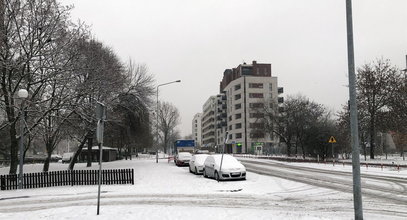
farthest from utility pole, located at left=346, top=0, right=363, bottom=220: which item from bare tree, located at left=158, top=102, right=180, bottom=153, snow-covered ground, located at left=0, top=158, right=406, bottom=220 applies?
bare tree, located at left=158, top=102, right=180, bottom=153

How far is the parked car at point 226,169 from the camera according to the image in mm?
20078

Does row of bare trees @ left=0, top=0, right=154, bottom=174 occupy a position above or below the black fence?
above

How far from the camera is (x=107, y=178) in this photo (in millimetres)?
19250

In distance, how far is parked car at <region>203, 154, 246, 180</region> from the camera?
20.1 meters

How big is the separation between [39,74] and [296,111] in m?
39.8

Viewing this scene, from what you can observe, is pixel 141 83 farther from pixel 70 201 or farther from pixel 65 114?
pixel 70 201

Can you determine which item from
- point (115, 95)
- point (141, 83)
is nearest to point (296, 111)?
point (141, 83)

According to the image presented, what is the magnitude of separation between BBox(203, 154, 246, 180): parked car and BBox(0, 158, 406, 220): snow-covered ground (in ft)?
5.80

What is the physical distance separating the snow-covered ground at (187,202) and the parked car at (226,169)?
1768 mm

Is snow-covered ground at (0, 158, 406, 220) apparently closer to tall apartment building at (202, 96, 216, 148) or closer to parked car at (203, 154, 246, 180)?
parked car at (203, 154, 246, 180)

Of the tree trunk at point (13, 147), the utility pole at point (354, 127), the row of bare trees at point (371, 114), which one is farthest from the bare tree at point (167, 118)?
the utility pole at point (354, 127)

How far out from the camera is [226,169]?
2016cm

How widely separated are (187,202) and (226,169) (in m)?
7.79

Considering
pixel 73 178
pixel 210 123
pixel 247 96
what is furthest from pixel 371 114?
pixel 210 123
